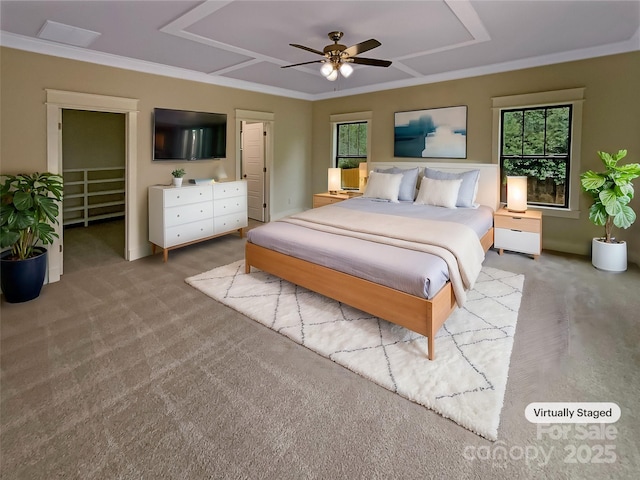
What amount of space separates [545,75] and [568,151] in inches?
40.5

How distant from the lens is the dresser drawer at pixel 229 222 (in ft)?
17.9

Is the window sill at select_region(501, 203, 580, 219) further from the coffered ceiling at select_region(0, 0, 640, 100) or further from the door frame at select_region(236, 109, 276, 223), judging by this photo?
the door frame at select_region(236, 109, 276, 223)

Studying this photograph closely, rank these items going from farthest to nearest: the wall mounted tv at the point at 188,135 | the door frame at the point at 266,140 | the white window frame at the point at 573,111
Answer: the door frame at the point at 266,140 < the wall mounted tv at the point at 188,135 < the white window frame at the point at 573,111

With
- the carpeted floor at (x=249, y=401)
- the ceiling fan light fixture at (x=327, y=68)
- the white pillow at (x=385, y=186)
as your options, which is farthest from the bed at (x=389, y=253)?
the ceiling fan light fixture at (x=327, y=68)

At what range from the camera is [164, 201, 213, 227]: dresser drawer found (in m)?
4.72

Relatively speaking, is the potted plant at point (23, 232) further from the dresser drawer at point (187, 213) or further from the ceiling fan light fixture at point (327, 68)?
the ceiling fan light fixture at point (327, 68)

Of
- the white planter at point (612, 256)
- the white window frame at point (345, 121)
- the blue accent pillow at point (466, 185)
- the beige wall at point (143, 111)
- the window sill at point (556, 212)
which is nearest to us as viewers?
the beige wall at point (143, 111)

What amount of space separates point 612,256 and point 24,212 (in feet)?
20.4

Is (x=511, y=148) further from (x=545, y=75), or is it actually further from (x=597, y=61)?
(x=597, y=61)

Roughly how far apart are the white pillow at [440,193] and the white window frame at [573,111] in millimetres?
1225

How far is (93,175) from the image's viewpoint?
7004mm

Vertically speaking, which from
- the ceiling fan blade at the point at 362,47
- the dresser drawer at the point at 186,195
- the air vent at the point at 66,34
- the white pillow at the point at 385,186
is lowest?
the dresser drawer at the point at 186,195

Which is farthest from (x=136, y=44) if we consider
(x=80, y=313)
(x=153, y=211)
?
(x=80, y=313)

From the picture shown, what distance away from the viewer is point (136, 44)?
12.6ft
